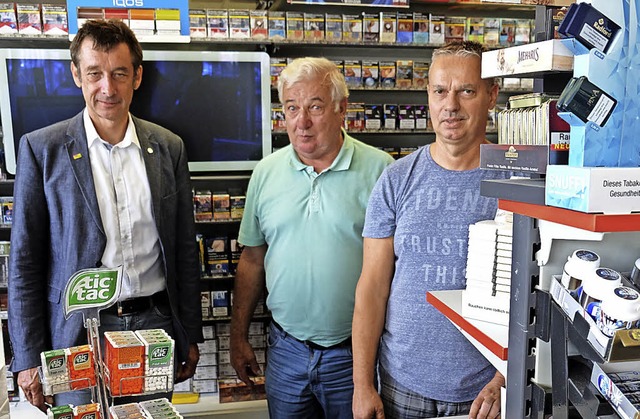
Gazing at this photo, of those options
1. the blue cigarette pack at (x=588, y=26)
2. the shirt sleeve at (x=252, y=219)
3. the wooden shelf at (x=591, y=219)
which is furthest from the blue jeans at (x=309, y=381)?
the blue cigarette pack at (x=588, y=26)

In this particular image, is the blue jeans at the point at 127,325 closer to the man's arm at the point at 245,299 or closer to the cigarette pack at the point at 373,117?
the man's arm at the point at 245,299

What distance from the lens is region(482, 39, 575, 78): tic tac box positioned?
0.89m

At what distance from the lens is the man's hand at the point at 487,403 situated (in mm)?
1544

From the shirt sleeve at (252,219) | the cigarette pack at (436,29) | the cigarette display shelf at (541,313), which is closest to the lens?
the cigarette display shelf at (541,313)

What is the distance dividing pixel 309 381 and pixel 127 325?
73cm

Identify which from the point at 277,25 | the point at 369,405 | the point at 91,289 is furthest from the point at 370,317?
the point at 277,25

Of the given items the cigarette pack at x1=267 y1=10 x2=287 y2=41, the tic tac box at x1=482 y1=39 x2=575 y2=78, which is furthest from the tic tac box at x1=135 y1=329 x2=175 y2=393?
the cigarette pack at x1=267 y1=10 x2=287 y2=41

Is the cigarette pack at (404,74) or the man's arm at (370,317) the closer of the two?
the man's arm at (370,317)

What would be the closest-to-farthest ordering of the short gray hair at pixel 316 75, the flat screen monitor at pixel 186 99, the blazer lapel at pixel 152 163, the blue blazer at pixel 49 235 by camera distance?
the blue blazer at pixel 49 235 < the blazer lapel at pixel 152 163 < the short gray hair at pixel 316 75 < the flat screen monitor at pixel 186 99

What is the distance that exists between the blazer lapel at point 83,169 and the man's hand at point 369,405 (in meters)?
1.09

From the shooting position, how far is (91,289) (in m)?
1.28

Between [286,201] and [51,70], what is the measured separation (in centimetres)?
185

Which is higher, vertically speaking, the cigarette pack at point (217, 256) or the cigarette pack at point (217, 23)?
the cigarette pack at point (217, 23)

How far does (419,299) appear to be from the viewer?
174 centimetres
